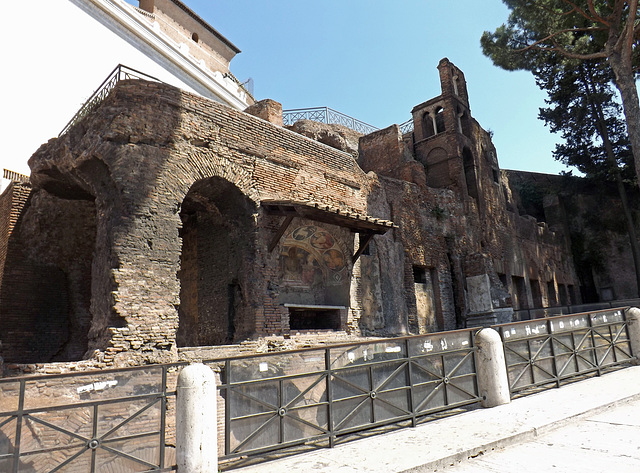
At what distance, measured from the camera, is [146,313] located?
7336mm

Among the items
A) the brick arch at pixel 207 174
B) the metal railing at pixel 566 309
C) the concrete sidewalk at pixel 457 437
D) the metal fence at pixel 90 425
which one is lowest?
the concrete sidewalk at pixel 457 437

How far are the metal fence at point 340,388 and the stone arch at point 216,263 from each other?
3.84 meters

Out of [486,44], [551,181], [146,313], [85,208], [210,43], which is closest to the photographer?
[146,313]

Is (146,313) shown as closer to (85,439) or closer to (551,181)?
(85,439)

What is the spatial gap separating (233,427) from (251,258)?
4.87 meters

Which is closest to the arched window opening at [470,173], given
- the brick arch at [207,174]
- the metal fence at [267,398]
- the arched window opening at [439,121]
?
the arched window opening at [439,121]

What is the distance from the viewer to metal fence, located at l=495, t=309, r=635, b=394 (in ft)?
22.5

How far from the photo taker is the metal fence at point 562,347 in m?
6.86

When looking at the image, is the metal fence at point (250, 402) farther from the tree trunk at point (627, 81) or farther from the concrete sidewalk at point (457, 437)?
the tree trunk at point (627, 81)

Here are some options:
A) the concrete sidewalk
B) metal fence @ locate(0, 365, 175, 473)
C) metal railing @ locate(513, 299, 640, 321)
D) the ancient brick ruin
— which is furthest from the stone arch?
metal railing @ locate(513, 299, 640, 321)

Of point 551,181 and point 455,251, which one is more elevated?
point 551,181

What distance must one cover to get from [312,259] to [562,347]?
557cm

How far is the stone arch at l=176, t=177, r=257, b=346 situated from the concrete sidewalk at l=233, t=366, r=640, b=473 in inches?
173

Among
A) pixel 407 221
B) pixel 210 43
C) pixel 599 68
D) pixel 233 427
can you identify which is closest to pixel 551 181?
pixel 599 68
